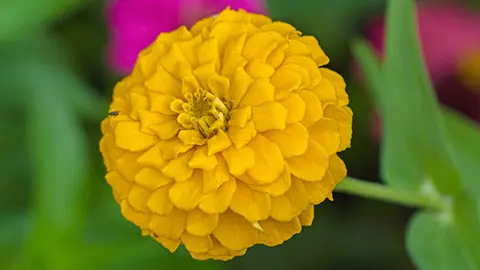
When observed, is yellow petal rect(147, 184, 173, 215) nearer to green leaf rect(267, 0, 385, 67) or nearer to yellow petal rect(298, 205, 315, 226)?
yellow petal rect(298, 205, 315, 226)

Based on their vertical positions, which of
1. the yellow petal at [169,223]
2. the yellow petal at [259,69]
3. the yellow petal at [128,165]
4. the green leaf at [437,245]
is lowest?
the green leaf at [437,245]

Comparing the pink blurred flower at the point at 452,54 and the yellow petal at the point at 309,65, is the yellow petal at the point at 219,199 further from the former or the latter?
the pink blurred flower at the point at 452,54

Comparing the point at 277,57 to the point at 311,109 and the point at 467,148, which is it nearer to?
the point at 311,109

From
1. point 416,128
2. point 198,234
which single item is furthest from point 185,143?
point 416,128

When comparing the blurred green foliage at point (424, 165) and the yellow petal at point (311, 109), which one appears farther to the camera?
the blurred green foliage at point (424, 165)

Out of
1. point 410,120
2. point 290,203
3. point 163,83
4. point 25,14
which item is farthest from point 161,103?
point 25,14

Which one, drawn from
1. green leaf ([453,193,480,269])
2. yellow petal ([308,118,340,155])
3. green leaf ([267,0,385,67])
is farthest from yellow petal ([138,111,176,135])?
green leaf ([267,0,385,67])

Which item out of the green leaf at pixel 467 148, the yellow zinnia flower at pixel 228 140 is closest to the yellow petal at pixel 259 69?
the yellow zinnia flower at pixel 228 140
